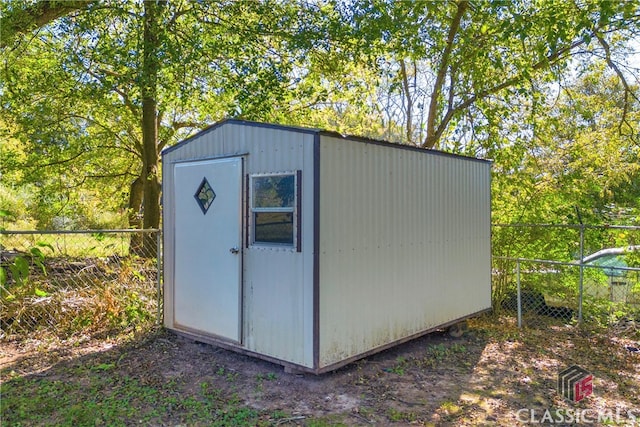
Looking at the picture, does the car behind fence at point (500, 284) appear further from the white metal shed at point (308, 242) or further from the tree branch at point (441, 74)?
the tree branch at point (441, 74)

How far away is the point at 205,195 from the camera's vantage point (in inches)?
172

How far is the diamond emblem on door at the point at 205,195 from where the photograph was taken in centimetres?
430

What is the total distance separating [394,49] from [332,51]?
1092mm

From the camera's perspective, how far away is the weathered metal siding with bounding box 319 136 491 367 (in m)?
3.59

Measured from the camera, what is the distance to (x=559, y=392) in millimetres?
3502

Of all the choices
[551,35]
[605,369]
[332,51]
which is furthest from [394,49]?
[605,369]

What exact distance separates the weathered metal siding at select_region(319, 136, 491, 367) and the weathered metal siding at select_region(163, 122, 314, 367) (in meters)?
0.13

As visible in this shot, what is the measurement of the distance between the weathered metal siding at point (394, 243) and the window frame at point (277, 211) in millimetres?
219

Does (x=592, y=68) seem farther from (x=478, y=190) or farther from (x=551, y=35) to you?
(x=478, y=190)

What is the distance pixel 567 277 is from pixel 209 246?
4.65m

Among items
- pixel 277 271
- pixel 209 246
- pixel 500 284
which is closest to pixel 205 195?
pixel 209 246

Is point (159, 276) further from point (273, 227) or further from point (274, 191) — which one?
point (274, 191)

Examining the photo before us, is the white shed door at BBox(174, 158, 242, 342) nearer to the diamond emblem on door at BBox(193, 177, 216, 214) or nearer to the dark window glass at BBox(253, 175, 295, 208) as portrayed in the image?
the diamond emblem on door at BBox(193, 177, 216, 214)

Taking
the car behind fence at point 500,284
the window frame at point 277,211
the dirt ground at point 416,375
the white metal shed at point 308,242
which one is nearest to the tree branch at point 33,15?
the car behind fence at point 500,284
